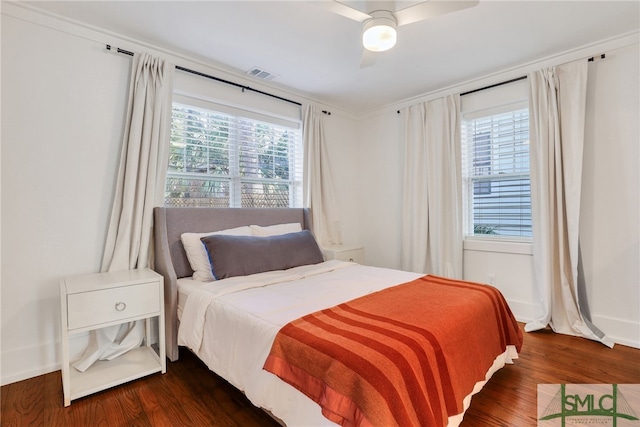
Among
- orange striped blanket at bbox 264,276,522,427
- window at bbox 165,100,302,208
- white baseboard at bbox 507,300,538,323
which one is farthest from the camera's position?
white baseboard at bbox 507,300,538,323

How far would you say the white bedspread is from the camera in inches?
53.3

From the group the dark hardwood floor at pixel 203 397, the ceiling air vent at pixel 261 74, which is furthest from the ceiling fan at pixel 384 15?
the dark hardwood floor at pixel 203 397

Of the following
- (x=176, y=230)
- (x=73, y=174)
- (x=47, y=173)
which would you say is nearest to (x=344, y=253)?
(x=176, y=230)

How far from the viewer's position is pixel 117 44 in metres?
2.43

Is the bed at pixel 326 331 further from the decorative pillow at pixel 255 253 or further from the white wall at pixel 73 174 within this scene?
the white wall at pixel 73 174

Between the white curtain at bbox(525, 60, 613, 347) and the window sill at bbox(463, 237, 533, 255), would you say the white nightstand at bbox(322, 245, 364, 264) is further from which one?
the white curtain at bbox(525, 60, 613, 347)

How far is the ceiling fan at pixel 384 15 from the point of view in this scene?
176cm

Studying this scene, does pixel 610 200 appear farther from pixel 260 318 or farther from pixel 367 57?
pixel 260 318

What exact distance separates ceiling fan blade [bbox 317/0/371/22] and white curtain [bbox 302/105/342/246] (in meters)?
1.90

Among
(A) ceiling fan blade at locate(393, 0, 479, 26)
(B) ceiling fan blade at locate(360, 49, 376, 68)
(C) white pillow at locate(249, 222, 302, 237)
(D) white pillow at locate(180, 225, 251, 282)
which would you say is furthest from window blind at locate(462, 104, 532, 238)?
(D) white pillow at locate(180, 225, 251, 282)

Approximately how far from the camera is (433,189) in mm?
3598

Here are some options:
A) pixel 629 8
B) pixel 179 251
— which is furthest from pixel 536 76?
pixel 179 251

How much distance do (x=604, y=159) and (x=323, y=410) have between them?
10.5 ft

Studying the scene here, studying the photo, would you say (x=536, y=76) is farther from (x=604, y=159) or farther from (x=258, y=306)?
(x=258, y=306)
